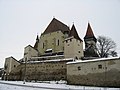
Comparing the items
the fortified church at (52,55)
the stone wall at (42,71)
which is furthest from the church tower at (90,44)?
the stone wall at (42,71)

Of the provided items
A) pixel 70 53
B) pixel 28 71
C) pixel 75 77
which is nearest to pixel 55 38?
pixel 70 53

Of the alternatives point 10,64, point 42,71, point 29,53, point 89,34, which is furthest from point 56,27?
point 42,71

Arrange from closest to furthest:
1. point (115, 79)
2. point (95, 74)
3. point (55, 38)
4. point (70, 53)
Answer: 1. point (115, 79)
2. point (95, 74)
3. point (70, 53)
4. point (55, 38)

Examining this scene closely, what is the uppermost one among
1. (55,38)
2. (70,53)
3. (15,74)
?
(55,38)

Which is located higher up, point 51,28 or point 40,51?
point 51,28

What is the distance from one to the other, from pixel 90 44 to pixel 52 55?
994 centimetres

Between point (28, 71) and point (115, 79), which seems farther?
point (28, 71)

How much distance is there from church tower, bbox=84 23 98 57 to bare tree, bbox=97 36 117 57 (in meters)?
1.26

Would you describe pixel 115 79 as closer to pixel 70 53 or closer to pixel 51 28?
pixel 70 53

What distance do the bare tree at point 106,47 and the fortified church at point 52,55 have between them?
1.31 metres

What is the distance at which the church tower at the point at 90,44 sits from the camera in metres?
40.3

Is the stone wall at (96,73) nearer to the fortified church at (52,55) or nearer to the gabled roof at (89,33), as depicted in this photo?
the fortified church at (52,55)

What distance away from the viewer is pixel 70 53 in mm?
35312

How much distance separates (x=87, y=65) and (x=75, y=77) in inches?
103
